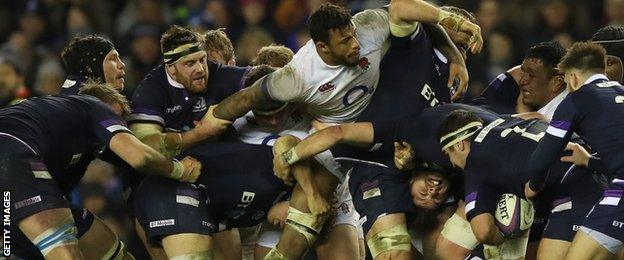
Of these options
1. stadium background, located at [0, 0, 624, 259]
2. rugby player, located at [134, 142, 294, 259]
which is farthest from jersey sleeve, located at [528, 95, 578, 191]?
stadium background, located at [0, 0, 624, 259]

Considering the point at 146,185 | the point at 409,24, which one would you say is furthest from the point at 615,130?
the point at 146,185

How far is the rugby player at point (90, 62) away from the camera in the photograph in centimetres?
849

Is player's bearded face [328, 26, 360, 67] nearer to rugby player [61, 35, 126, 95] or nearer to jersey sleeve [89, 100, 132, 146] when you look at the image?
jersey sleeve [89, 100, 132, 146]

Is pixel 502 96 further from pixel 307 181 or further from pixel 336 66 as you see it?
pixel 307 181

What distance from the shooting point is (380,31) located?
7.97 m

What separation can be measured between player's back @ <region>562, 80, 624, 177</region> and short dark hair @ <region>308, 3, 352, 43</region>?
146 centimetres

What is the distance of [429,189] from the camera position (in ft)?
25.9

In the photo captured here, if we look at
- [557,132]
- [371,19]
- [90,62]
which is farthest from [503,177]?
[90,62]

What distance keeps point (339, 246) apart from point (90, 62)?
2.09m

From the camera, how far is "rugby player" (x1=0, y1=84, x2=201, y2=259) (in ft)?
23.8

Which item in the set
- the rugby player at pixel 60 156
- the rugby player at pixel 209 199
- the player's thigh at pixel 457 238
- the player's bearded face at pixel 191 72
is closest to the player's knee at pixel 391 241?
the player's thigh at pixel 457 238

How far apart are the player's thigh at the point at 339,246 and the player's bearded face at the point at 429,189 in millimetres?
716

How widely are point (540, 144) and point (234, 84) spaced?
2.24 metres

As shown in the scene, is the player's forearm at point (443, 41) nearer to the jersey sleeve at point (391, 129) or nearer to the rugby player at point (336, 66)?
the rugby player at point (336, 66)
